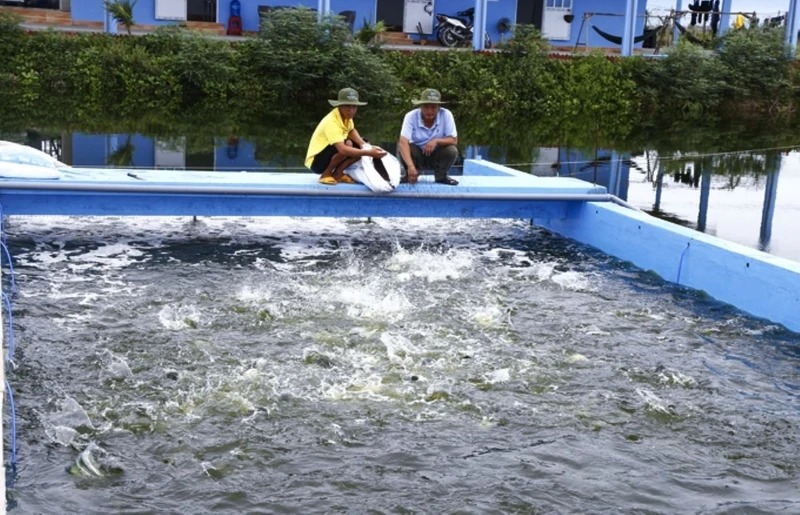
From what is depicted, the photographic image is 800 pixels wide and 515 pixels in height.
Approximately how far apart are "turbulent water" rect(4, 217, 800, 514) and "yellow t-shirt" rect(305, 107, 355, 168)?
125cm

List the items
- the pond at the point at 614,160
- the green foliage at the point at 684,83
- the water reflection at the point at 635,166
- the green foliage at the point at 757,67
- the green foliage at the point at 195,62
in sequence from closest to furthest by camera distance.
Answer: the water reflection at the point at 635,166 < the pond at the point at 614,160 < the green foliage at the point at 195,62 < the green foliage at the point at 684,83 < the green foliage at the point at 757,67

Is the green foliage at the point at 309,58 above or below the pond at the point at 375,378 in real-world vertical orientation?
above

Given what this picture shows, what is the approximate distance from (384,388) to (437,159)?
4893mm

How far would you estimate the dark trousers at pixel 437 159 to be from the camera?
10.1 m

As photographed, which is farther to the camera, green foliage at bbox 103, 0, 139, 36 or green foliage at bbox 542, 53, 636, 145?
green foliage at bbox 542, 53, 636, 145

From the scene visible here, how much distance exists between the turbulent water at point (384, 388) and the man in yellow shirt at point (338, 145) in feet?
3.56

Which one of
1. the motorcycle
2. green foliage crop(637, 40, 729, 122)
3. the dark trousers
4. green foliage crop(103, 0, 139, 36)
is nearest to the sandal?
the dark trousers

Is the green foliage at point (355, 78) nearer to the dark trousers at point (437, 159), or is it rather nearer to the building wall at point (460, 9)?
the building wall at point (460, 9)

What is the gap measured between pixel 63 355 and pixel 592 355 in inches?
133

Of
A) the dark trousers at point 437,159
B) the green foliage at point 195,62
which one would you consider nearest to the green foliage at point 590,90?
the green foliage at point 195,62

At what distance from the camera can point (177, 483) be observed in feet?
14.7

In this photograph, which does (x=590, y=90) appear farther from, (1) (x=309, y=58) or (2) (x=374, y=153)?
(2) (x=374, y=153)

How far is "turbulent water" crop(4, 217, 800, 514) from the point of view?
4.52 metres

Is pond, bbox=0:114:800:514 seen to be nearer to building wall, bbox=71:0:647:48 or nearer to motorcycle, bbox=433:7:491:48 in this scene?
building wall, bbox=71:0:647:48
